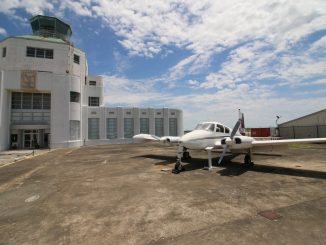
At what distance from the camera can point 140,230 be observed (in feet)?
18.9

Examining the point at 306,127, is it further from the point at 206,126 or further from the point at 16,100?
the point at 16,100

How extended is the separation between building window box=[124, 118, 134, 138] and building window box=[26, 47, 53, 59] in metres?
18.9

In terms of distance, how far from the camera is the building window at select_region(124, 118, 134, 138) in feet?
147

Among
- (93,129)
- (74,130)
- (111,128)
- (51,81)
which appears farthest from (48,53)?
(111,128)

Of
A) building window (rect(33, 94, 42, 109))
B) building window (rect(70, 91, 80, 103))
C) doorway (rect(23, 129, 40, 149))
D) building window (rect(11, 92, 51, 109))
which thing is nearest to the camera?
building window (rect(11, 92, 51, 109))

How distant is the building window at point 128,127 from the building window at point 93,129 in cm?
583

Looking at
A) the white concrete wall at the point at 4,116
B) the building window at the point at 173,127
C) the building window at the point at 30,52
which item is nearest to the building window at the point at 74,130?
the white concrete wall at the point at 4,116

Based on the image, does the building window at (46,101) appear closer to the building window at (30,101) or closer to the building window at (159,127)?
the building window at (30,101)

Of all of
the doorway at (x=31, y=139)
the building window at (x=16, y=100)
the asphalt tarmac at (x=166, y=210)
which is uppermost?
the building window at (x=16, y=100)

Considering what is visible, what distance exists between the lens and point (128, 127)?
45.1 metres

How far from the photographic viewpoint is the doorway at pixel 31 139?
34875 mm

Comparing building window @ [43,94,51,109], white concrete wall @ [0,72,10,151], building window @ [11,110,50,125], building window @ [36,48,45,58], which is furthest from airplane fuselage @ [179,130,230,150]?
building window @ [36,48,45,58]

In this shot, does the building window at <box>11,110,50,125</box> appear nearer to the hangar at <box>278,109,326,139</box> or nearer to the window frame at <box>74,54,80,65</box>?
the window frame at <box>74,54,80,65</box>

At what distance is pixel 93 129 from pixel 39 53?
16.9 m
